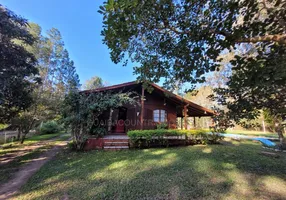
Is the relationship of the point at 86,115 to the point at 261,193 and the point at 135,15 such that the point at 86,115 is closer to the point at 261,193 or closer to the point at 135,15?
the point at 135,15

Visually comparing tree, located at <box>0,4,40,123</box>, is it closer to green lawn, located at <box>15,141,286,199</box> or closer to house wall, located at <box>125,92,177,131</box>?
green lawn, located at <box>15,141,286,199</box>

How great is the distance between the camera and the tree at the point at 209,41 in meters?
2.65

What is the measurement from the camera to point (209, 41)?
3342 mm

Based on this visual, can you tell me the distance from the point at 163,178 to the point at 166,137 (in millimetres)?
4398

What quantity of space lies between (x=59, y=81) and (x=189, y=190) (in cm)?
1935

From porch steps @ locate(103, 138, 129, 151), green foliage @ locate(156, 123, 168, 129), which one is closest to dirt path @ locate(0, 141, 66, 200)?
porch steps @ locate(103, 138, 129, 151)

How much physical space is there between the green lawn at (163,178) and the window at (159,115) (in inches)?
243

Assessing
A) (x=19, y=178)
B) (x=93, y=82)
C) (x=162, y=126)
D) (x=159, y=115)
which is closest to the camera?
(x=19, y=178)

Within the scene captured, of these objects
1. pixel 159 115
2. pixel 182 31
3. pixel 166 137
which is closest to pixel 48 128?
pixel 159 115

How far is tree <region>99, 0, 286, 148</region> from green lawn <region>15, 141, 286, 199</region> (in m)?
1.90

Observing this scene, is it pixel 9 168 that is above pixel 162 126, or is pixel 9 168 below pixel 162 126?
below

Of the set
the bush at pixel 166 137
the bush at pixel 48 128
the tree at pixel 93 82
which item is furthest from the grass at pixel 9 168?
the tree at pixel 93 82

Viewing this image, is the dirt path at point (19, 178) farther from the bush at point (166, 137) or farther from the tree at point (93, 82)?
the tree at point (93, 82)

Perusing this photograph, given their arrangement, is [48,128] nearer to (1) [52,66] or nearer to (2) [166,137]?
(1) [52,66]
